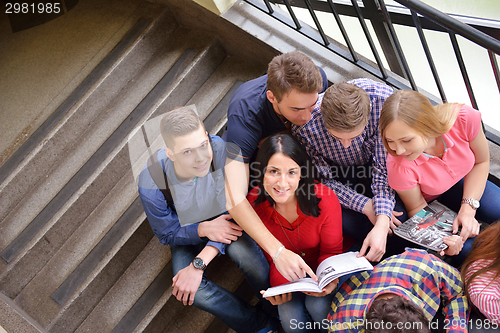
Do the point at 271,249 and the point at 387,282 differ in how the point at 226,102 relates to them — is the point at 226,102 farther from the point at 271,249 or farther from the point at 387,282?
the point at 387,282

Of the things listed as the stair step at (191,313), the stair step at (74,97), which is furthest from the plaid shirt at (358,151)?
the stair step at (74,97)

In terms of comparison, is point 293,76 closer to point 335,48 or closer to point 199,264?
point 335,48

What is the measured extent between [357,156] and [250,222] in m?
0.68

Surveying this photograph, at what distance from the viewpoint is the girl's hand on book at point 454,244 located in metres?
1.54

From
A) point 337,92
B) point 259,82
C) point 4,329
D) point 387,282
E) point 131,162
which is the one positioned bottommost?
point 4,329

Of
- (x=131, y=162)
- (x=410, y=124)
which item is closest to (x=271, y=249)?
(x=410, y=124)

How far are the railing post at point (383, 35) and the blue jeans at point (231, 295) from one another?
4.90ft

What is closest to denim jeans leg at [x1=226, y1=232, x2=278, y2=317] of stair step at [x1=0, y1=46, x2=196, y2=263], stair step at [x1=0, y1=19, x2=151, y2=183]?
stair step at [x1=0, y1=46, x2=196, y2=263]

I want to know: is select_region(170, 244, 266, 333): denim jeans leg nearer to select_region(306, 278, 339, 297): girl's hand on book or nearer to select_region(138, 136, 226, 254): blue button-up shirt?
select_region(138, 136, 226, 254): blue button-up shirt

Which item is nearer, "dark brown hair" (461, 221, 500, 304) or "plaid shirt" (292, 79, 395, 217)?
"dark brown hair" (461, 221, 500, 304)

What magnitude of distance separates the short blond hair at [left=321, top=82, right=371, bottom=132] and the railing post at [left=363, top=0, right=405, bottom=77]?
722 millimetres

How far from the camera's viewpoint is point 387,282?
1426mm

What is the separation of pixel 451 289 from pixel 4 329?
7.67ft

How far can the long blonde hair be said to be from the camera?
1.45m
